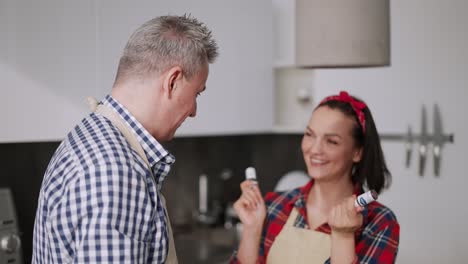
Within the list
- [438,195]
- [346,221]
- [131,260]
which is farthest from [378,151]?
[131,260]

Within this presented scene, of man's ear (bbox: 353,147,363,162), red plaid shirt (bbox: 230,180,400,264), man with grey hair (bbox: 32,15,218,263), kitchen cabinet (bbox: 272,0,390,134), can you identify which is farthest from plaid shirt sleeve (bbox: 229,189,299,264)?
man with grey hair (bbox: 32,15,218,263)

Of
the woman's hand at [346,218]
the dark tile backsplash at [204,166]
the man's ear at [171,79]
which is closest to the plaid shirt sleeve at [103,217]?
the man's ear at [171,79]

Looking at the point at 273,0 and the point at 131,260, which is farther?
the point at 273,0

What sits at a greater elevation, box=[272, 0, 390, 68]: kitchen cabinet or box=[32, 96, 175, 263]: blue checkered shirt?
box=[272, 0, 390, 68]: kitchen cabinet

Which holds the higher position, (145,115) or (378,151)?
(145,115)

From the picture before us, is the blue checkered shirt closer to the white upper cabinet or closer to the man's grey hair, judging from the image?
the man's grey hair

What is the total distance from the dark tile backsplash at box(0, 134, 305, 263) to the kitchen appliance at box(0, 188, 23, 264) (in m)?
0.14

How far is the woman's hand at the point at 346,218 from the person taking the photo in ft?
4.45

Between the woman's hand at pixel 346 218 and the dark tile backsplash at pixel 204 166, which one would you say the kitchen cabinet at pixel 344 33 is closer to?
the woman's hand at pixel 346 218

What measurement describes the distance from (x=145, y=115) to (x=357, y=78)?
1.54 metres

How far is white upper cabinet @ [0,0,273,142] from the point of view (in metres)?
1.53

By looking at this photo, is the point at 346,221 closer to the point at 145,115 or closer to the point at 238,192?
the point at 145,115

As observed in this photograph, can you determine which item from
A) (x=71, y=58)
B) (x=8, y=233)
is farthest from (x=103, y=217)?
(x=8, y=233)

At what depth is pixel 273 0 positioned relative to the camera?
242cm
